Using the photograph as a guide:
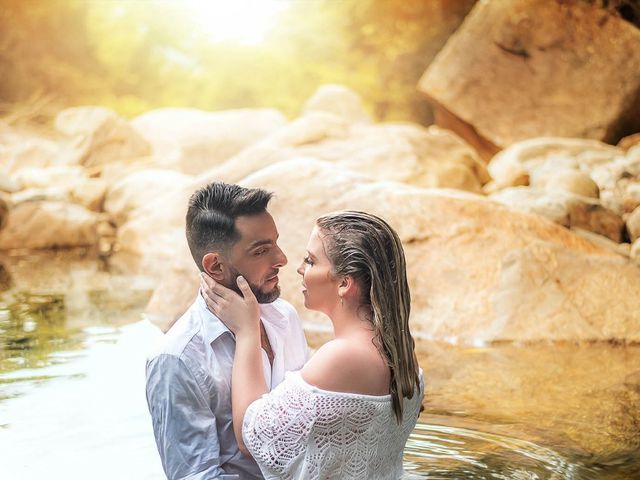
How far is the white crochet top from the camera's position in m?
2.32

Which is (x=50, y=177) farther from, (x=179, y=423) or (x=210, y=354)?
(x=179, y=423)

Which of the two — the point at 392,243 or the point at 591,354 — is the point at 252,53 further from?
the point at 392,243

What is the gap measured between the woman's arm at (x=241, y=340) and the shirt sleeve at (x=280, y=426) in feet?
0.15

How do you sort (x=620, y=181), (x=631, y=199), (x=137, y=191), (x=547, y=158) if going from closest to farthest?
1. (x=631, y=199)
2. (x=620, y=181)
3. (x=547, y=158)
4. (x=137, y=191)

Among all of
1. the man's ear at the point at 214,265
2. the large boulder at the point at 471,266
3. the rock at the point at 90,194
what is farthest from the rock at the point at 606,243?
the rock at the point at 90,194

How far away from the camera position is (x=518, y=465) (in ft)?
12.5

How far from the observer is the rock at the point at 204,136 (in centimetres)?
1555

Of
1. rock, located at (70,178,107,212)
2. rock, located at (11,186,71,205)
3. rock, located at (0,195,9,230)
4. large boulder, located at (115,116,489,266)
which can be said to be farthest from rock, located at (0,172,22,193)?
large boulder, located at (115,116,489,266)

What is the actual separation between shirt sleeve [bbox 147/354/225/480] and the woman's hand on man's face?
0.18m

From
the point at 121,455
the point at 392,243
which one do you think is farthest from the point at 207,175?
the point at 392,243

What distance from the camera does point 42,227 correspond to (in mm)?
12102

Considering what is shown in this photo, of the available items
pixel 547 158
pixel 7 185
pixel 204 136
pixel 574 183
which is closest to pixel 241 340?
pixel 574 183

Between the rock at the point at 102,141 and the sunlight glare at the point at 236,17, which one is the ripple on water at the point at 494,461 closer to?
the rock at the point at 102,141

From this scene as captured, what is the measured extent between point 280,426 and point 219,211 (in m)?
0.64
